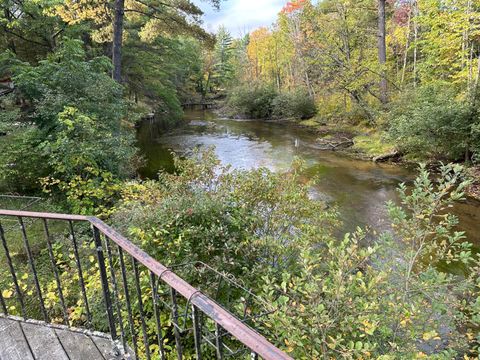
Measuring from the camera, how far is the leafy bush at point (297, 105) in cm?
2395

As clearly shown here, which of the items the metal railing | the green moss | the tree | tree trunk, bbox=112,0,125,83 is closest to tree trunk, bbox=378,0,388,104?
the green moss

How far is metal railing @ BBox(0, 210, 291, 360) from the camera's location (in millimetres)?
1146

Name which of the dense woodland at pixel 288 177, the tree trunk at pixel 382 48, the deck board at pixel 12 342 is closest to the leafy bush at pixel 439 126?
the dense woodland at pixel 288 177

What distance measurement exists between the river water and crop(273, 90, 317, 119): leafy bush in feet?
6.30

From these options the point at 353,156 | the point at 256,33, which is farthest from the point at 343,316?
the point at 256,33

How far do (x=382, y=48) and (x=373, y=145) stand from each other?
4937 mm

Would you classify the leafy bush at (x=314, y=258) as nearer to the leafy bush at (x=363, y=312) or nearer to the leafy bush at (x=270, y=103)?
the leafy bush at (x=363, y=312)

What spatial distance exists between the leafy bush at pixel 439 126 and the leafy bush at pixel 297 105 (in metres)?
12.6

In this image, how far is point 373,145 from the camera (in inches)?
553

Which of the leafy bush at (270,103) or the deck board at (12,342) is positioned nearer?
the deck board at (12,342)

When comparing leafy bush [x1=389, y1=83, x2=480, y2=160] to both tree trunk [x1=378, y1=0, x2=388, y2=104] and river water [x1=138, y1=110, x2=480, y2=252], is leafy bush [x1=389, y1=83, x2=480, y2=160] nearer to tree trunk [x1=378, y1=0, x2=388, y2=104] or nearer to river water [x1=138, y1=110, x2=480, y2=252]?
river water [x1=138, y1=110, x2=480, y2=252]

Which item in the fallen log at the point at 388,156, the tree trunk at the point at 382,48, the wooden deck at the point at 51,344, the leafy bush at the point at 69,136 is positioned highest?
the tree trunk at the point at 382,48

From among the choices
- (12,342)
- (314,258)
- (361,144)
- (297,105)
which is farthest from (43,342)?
(297,105)

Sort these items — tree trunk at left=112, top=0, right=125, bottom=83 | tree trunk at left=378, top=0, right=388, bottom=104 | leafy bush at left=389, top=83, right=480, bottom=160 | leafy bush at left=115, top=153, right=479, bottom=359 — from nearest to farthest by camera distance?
leafy bush at left=115, top=153, right=479, bottom=359 → tree trunk at left=112, top=0, right=125, bottom=83 → leafy bush at left=389, top=83, right=480, bottom=160 → tree trunk at left=378, top=0, right=388, bottom=104
